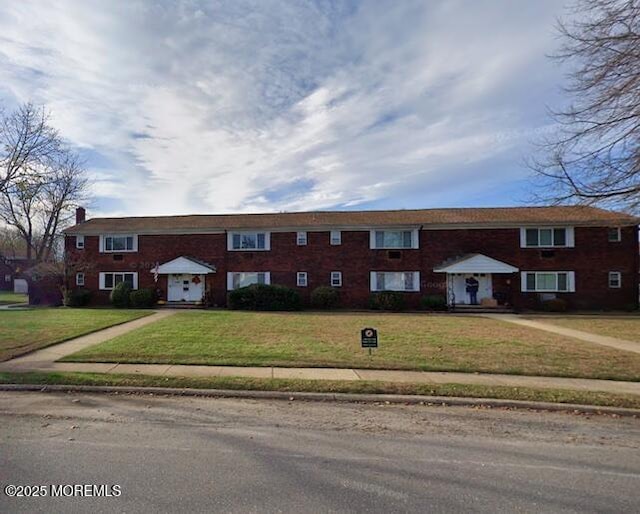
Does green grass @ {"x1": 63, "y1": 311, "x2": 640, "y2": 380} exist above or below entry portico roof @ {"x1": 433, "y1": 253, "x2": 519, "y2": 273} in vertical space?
below

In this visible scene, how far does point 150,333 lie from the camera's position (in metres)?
13.0

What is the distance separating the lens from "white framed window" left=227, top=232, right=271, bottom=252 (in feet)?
85.8

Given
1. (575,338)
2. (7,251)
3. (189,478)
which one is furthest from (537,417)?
(7,251)

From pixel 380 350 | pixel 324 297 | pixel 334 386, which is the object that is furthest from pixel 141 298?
pixel 334 386

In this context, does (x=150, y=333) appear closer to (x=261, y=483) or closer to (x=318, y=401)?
(x=318, y=401)

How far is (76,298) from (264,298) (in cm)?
1333

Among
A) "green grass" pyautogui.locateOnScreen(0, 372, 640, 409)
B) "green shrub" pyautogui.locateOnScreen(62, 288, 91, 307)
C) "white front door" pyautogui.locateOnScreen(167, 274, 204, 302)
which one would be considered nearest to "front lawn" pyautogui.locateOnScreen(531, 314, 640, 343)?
"green grass" pyautogui.locateOnScreen(0, 372, 640, 409)

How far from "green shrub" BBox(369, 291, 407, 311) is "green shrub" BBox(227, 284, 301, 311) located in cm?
480

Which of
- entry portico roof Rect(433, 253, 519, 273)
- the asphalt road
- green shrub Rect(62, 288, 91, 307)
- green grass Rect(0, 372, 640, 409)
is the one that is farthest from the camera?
green shrub Rect(62, 288, 91, 307)

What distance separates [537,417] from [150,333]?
38.1 feet

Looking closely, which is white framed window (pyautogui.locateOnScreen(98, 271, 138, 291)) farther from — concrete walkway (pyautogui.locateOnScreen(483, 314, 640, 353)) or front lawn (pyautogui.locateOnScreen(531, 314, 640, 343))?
front lawn (pyautogui.locateOnScreen(531, 314, 640, 343))

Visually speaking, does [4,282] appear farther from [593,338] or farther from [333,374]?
[593,338]

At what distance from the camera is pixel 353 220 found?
86.8 ft

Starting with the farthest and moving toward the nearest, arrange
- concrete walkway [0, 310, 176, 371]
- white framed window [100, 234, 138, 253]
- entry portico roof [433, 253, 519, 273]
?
white framed window [100, 234, 138, 253]
entry portico roof [433, 253, 519, 273]
concrete walkway [0, 310, 176, 371]
